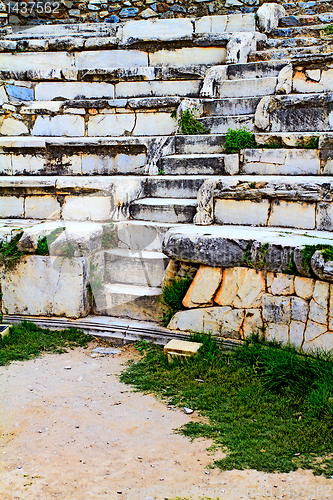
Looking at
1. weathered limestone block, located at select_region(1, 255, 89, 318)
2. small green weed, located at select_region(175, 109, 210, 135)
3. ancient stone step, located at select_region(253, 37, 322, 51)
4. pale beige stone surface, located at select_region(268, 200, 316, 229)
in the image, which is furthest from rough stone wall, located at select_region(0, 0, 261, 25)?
weathered limestone block, located at select_region(1, 255, 89, 318)

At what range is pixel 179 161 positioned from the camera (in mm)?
5719

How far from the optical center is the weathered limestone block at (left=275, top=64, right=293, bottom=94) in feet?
19.7

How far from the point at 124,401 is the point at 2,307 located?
Answer: 2.11 metres

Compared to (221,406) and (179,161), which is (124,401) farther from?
(179,161)

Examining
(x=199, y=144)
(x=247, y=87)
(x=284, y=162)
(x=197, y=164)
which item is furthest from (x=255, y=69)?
(x=284, y=162)

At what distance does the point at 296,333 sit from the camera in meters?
3.85

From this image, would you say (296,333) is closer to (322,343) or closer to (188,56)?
(322,343)

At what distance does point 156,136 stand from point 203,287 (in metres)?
2.86

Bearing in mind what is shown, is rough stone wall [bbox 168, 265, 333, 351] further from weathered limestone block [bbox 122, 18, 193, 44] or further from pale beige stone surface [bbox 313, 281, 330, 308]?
weathered limestone block [bbox 122, 18, 193, 44]

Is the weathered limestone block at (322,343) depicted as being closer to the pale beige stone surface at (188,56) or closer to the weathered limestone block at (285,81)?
the weathered limestone block at (285,81)

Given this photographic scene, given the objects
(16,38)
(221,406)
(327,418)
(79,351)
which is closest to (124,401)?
(221,406)

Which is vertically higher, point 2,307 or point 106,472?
point 2,307

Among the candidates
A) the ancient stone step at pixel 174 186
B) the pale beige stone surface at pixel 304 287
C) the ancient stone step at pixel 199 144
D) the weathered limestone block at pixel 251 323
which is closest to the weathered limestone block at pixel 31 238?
the ancient stone step at pixel 174 186

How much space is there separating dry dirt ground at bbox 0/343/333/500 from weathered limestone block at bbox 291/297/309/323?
4.02ft
